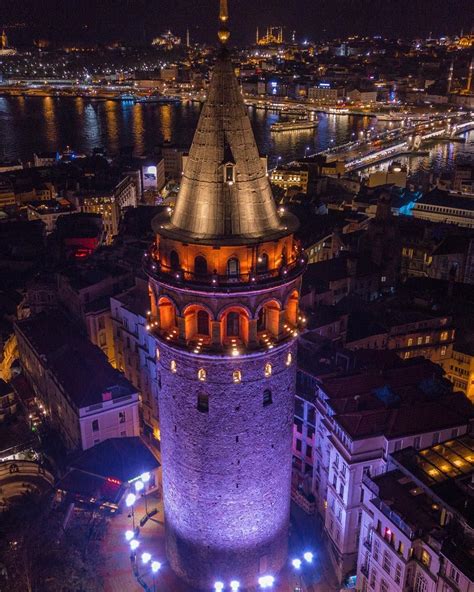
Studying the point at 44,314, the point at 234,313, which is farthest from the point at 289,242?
the point at 44,314

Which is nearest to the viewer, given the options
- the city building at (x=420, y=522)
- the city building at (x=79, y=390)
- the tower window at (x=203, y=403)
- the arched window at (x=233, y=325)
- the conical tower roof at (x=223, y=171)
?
the conical tower roof at (x=223, y=171)

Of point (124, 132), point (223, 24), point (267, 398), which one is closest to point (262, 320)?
point (267, 398)

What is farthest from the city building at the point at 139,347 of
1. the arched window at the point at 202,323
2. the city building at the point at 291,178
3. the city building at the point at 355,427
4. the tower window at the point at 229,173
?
the city building at the point at 291,178

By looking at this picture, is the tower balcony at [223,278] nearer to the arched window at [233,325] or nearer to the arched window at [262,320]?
the arched window at [262,320]

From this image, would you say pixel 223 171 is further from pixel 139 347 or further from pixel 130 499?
pixel 139 347

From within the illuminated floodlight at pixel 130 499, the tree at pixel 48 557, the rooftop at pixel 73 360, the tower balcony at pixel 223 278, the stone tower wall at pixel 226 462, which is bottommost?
the tree at pixel 48 557

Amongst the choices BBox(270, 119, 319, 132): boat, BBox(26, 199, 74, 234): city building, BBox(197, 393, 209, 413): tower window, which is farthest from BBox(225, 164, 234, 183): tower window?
BBox(270, 119, 319, 132): boat
